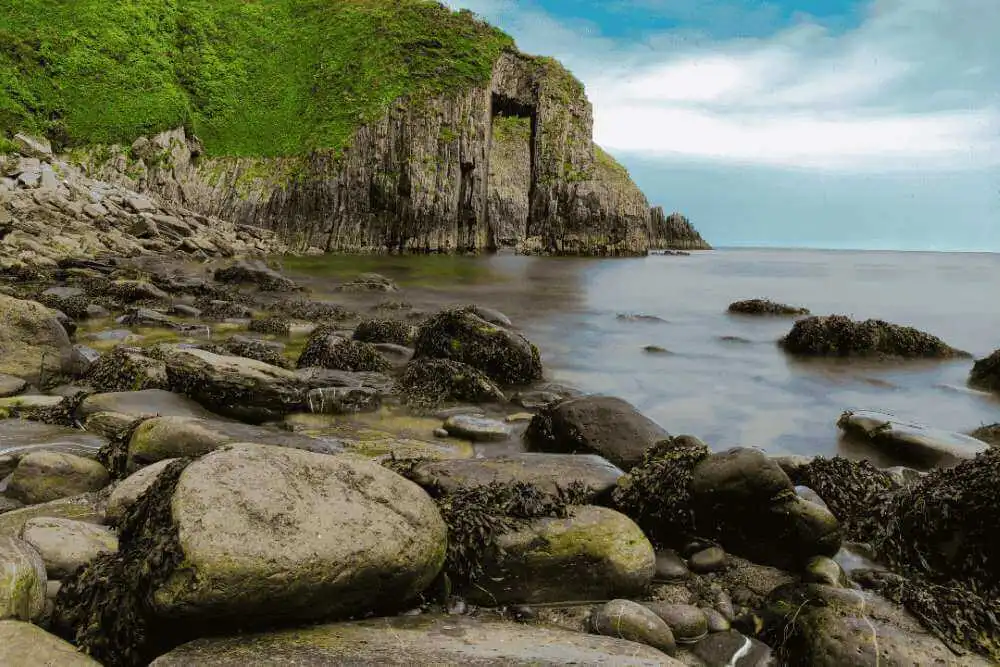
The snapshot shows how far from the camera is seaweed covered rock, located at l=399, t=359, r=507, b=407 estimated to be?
25.7ft

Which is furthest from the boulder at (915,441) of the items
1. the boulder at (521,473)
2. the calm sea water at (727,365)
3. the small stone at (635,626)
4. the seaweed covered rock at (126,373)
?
the seaweed covered rock at (126,373)

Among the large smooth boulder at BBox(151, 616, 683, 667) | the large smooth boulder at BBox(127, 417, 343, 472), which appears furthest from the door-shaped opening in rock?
the large smooth boulder at BBox(151, 616, 683, 667)

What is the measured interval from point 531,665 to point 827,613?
1673 millimetres

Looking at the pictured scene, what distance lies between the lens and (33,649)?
218 cm

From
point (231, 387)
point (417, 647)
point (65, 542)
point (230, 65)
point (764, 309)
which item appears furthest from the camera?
point (230, 65)

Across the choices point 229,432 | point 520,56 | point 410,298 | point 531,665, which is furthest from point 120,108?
point 531,665

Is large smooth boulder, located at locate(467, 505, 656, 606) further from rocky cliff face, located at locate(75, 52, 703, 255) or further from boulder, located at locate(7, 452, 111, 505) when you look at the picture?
rocky cliff face, located at locate(75, 52, 703, 255)

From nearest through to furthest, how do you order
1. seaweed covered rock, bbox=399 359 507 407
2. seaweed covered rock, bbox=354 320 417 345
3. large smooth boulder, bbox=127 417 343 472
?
large smooth boulder, bbox=127 417 343 472 < seaweed covered rock, bbox=399 359 507 407 < seaweed covered rock, bbox=354 320 417 345

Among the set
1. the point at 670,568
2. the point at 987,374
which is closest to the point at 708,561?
the point at 670,568

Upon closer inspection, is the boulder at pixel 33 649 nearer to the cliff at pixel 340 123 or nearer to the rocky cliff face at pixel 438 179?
the cliff at pixel 340 123

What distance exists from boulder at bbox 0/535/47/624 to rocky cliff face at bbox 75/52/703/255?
4998cm

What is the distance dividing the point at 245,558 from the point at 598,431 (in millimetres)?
3850

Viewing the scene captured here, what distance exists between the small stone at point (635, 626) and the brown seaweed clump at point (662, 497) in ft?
3.50

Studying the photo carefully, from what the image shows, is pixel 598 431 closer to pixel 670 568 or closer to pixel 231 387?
pixel 670 568
